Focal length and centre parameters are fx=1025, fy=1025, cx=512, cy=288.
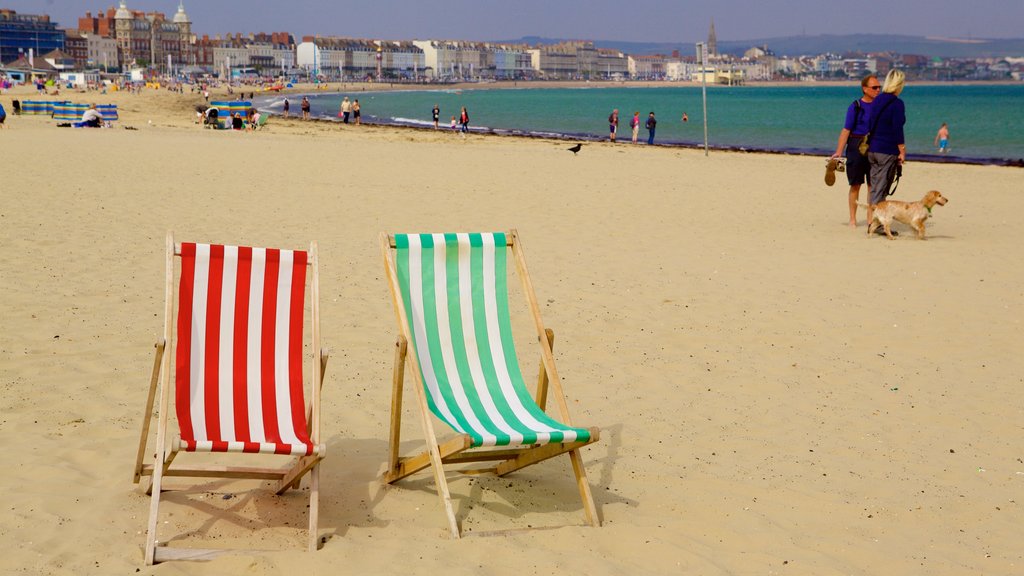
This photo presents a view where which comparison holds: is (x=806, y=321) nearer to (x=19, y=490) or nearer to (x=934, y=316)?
(x=934, y=316)

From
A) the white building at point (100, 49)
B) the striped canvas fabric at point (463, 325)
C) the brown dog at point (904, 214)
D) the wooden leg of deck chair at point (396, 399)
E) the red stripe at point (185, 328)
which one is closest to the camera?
the red stripe at point (185, 328)

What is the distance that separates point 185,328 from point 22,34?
17822cm

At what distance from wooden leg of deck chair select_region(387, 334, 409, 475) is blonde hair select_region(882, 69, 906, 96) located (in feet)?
23.1

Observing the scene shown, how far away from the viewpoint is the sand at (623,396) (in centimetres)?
325

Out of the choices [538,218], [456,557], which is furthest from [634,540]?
[538,218]

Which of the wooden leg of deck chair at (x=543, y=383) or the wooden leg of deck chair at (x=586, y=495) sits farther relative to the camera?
the wooden leg of deck chair at (x=543, y=383)

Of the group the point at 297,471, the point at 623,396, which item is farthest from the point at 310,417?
the point at 623,396

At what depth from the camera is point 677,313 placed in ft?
20.7

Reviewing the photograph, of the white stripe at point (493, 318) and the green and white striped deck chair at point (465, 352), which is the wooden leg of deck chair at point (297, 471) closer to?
the green and white striped deck chair at point (465, 352)

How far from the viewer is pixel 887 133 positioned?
30.2ft

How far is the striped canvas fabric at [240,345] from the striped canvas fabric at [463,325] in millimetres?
434

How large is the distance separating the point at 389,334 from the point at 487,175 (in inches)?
351

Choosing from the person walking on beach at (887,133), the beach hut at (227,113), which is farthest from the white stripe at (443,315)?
the beach hut at (227,113)

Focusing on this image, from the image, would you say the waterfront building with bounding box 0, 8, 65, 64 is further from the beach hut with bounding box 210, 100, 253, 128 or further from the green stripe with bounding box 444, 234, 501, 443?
the green stripe with bounding box 444, 234, 501, 443
